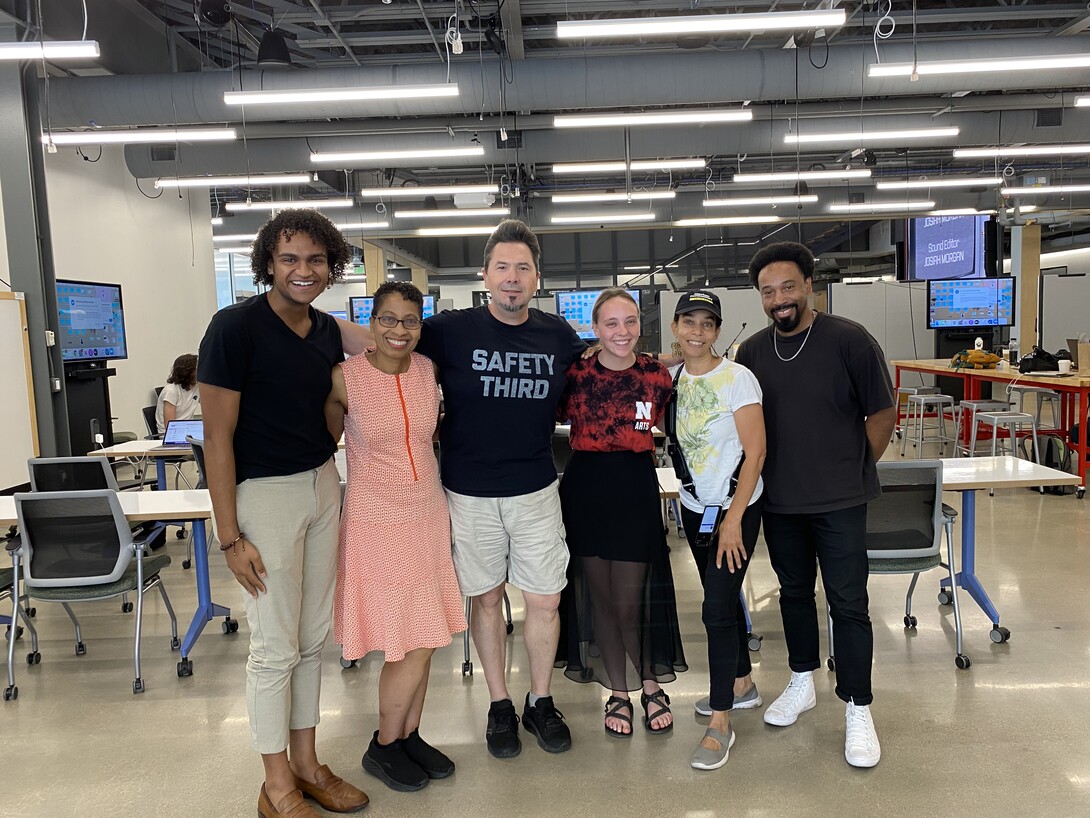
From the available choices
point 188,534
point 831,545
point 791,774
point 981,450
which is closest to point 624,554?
point 831,545

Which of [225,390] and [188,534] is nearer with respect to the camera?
[225,390]

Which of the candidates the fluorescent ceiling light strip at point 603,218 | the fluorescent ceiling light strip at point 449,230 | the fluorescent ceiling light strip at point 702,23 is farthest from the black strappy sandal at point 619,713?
the fluorescent ceiling light strip at point 603,218

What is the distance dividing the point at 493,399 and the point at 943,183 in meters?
10.2

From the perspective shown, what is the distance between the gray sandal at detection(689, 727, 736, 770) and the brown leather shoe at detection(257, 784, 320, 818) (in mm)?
1160

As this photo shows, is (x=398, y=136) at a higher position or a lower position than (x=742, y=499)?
higher

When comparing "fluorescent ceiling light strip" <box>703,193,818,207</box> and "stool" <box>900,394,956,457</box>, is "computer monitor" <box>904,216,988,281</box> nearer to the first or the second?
"fluorescent ceiling light strip" <box>703,193,818,207</box>

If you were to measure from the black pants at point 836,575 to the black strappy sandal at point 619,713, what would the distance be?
646mm

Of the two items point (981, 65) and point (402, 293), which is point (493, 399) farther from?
point (981, 65)

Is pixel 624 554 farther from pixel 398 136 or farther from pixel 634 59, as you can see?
pixel 398 136

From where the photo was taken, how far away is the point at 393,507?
2164 millimetres

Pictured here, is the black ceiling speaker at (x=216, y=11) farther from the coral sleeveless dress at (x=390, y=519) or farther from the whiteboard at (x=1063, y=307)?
the whiteboard at (x=1063, y=307)

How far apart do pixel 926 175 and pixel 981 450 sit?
6886 mm

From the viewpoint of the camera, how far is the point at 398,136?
10031 mm

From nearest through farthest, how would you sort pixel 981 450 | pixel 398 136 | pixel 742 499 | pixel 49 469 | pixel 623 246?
1. pixel 742 499
2. pixel 49 469
3. pixel 981 450
4. pixel 398 136
5. pixel 623 246
